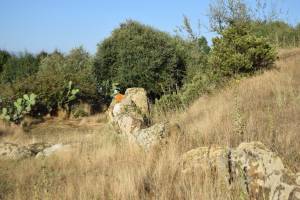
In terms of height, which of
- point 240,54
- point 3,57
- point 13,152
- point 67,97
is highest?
point 3,57

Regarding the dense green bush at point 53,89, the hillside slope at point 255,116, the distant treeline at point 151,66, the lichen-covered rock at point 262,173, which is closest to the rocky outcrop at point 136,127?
the hillside slope at point 255,116

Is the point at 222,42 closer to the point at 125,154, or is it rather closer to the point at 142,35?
the point at 142,35

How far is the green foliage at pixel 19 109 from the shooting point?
49.3 feet

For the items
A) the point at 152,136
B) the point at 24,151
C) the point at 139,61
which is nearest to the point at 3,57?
the point at 139,61

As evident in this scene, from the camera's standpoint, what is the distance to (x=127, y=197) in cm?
469

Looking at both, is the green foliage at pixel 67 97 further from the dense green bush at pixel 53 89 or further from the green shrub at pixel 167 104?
the green shrub at pixel 167 104

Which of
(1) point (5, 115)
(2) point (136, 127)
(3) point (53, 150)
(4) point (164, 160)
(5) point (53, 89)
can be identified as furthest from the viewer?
(5) point (53, 89)

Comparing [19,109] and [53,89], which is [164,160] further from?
[53,89]

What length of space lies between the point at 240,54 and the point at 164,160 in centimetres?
766

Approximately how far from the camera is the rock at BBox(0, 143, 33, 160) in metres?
8.38

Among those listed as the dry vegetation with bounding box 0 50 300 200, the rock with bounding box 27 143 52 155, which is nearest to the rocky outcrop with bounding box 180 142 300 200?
the dry vegetation with bounding box 0 50 300 200

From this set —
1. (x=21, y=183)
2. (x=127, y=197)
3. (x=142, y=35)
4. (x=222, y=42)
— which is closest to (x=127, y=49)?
(x=142, y=35)

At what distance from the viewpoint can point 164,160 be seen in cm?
568

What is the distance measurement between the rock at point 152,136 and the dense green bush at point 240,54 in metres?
6.25
